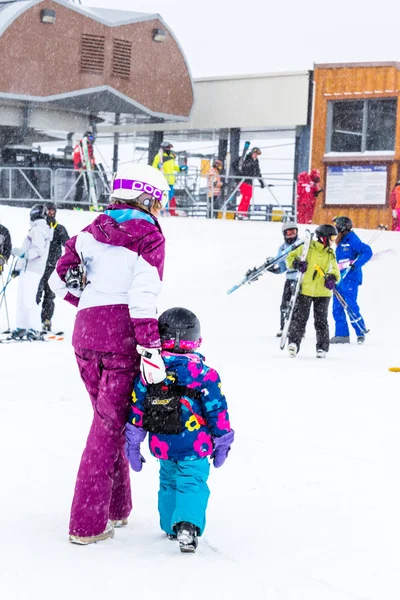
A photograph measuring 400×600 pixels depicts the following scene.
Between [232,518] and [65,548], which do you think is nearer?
[65,548]

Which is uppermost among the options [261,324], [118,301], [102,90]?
[102,90]

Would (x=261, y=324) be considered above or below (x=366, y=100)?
below

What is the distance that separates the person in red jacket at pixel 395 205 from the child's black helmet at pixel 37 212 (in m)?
11.2

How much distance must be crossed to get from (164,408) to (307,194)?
17512 millimetres

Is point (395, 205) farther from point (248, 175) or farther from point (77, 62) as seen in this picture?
point (77, 62)

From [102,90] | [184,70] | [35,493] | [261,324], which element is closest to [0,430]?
[35,493]

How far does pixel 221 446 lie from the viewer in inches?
148

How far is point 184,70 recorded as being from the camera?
24594 millimetres

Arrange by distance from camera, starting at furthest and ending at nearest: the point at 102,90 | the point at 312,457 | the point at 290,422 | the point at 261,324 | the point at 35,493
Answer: the point at 102,90 < the point at 261,324 < the point at 290,422 < the point at 312,457 < the point at 35,493

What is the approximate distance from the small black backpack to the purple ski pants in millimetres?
151

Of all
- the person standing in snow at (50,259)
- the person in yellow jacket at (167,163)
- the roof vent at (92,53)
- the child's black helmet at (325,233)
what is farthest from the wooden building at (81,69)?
the child's black helmet at (325,233)

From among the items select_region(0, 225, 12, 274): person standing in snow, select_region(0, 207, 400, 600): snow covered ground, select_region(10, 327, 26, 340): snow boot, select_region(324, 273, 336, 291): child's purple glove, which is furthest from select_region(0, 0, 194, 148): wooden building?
select_region(324, 273, 336, 291): child's purple glove

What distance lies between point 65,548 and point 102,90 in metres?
20.0

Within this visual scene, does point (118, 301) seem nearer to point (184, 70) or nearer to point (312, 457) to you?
point (312, 457)
